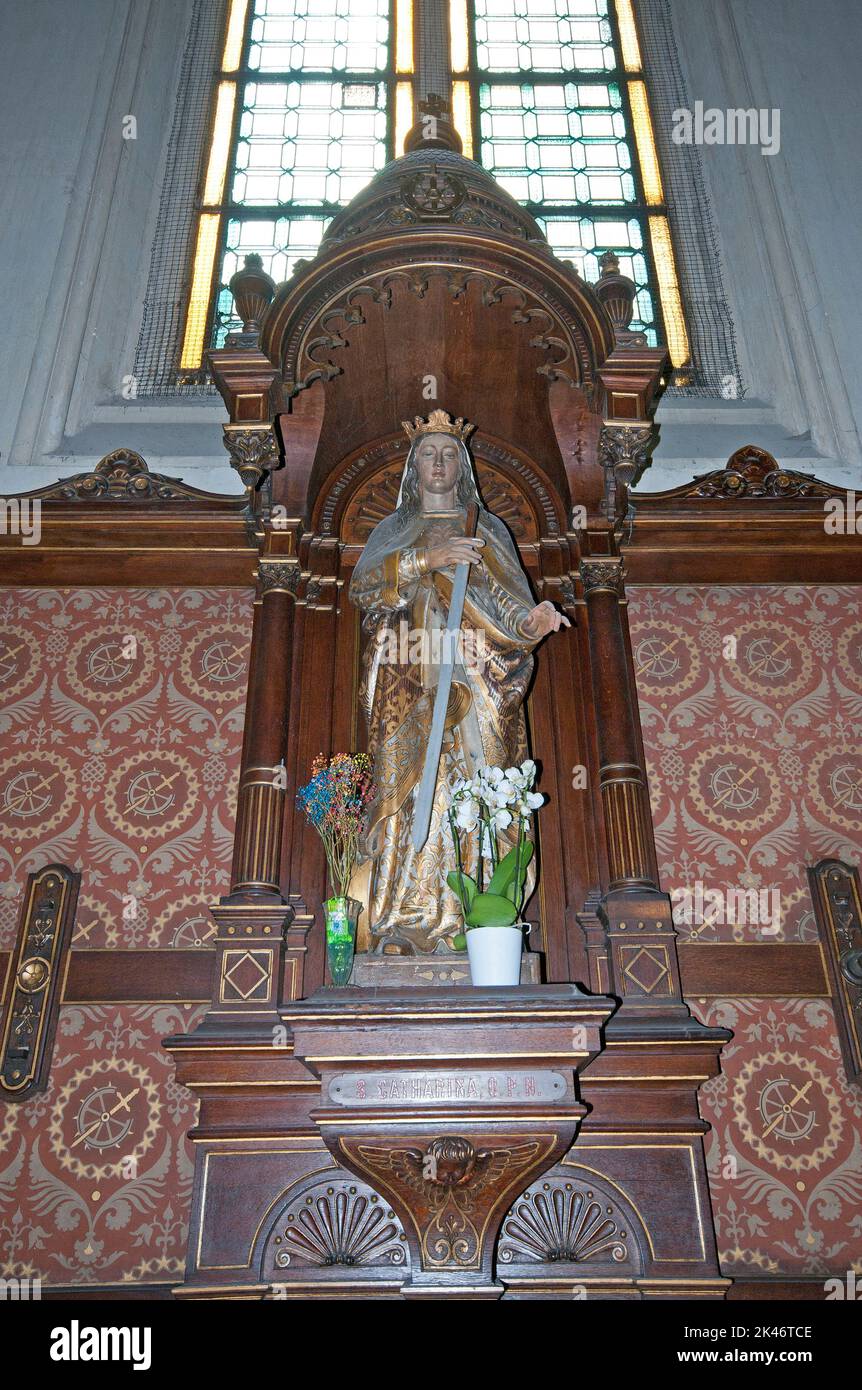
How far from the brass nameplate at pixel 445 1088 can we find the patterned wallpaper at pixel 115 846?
0.97m

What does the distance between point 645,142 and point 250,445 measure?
166 inches

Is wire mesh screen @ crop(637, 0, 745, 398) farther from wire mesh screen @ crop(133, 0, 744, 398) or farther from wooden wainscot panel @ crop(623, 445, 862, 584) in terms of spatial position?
wooden wainscot panel @ crop(623, 445, 862, 584)

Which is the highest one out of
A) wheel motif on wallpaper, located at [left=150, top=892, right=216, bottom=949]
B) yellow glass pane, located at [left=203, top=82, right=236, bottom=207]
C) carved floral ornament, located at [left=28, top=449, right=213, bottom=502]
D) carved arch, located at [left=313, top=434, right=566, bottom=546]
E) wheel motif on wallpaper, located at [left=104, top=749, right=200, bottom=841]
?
yellow glass pane, located at [left=203, top=82, right=236, bottom=207]

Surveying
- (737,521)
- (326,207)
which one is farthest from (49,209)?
(737,521)

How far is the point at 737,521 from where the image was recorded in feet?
15.1

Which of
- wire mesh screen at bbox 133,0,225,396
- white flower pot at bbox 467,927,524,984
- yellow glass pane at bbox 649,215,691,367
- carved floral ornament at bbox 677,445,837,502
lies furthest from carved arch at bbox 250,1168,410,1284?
yellow glass pane at bbox 649,215,691,367

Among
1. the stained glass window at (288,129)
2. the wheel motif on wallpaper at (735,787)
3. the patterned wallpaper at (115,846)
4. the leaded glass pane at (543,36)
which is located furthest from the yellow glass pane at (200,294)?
the wheel motif on wallpaper at (735,787)

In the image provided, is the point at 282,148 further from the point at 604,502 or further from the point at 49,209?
the point at 604,502

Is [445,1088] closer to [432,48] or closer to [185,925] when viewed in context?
[185,925]

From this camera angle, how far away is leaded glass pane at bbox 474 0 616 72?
7246 mm

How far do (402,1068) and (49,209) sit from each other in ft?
16.7

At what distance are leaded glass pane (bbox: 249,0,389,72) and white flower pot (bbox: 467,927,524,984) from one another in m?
6.12

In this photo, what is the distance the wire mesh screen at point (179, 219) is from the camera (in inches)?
234

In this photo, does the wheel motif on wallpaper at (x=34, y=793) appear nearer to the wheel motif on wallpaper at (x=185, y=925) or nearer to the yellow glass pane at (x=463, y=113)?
the wheel motif on wallpaper at (x=185, y=925)
